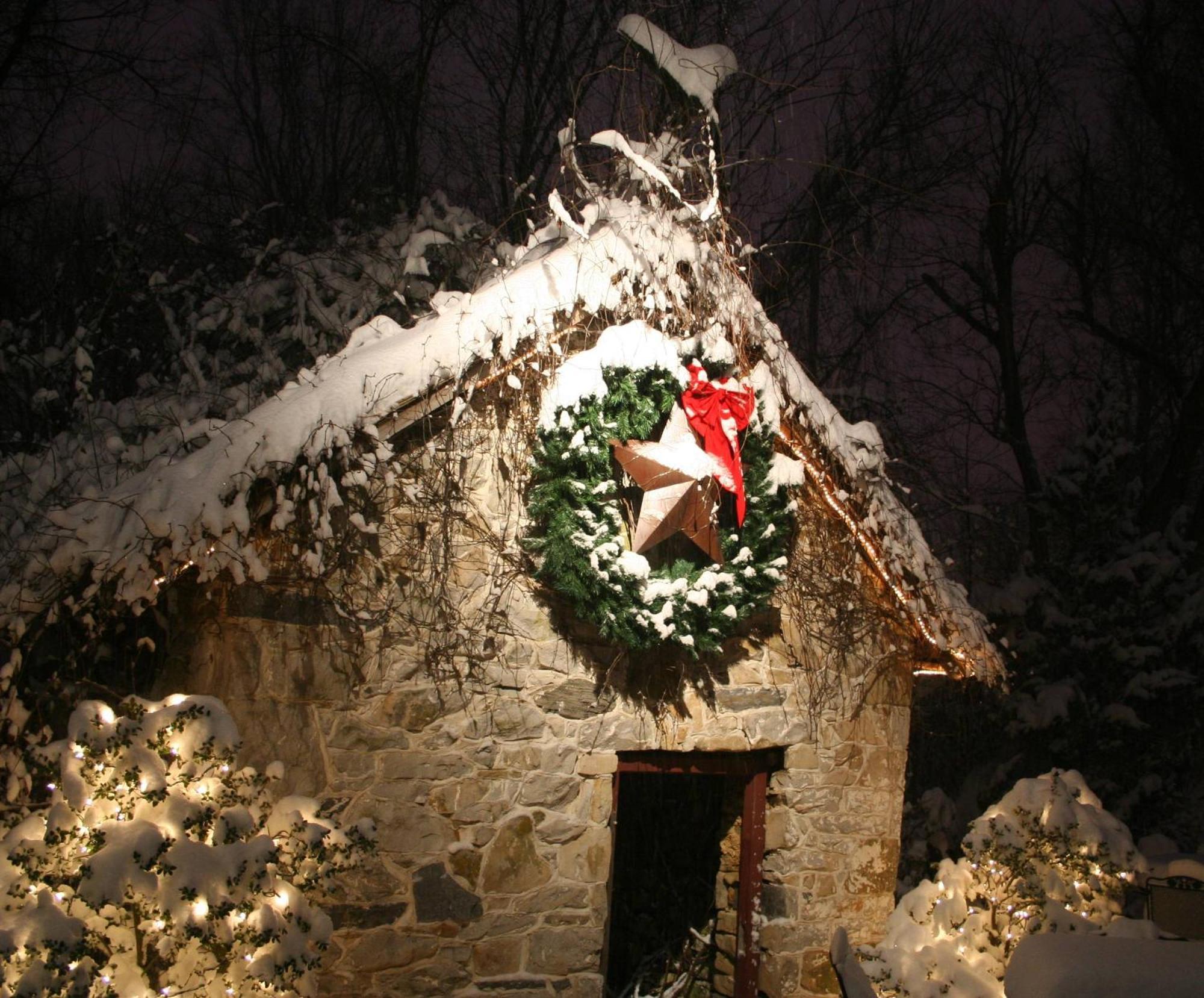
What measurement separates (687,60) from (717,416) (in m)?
2.33

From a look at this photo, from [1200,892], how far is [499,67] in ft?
36.2

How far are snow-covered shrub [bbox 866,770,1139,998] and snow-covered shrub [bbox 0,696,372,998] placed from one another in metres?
3.60

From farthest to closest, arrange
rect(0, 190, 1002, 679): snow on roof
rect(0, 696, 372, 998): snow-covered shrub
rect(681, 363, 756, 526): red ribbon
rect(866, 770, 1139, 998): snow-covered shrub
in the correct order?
1. rect(866, 770, 1139, 998): snow-covered shrub
2. rect(681, 363, 756, 526): red ribbon
3. rect(0, 190, 1002, 679): snow on roof
4. rect(0, 696, 372, 998): snow-covered shrub

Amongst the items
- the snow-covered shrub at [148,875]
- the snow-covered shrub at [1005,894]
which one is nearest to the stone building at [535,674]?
the snow-covered shrub at [1005,894]

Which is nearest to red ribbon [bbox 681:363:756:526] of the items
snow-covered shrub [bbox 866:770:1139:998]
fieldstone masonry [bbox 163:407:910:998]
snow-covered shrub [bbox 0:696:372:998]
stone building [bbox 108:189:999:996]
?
stone building [bbox 108:189:999:996]

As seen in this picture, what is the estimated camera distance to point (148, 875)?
3.64 meters

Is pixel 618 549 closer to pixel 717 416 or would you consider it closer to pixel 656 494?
pixel 656 494

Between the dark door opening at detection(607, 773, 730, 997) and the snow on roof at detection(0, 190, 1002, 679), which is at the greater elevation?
the snow on roof at detection(0, 190, 1002, 679)

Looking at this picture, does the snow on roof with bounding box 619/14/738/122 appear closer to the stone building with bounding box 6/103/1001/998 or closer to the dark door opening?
the stone building with bounding box 6/103/1001/998

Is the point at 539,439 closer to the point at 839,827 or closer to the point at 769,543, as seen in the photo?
the point at 769,543

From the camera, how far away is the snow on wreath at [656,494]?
17.0ft

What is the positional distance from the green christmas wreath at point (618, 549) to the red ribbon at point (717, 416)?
4.3 inches

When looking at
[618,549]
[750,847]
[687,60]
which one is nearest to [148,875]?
[618,549]

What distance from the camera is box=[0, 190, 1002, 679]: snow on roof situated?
4.13 m
